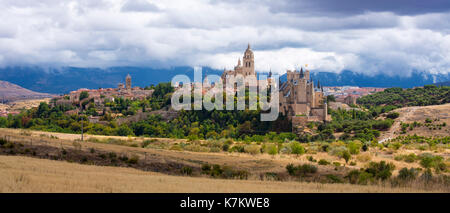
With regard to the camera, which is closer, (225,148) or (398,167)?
(398,167)

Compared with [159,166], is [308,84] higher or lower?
higher

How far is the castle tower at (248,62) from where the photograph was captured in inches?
4786

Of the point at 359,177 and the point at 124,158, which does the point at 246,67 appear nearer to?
the point at 124,158

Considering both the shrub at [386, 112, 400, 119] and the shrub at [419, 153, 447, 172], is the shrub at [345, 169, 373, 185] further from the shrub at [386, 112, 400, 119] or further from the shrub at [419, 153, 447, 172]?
the shrub at [386, 112, 400, 119]

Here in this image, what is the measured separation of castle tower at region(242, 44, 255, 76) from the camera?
12157 cm

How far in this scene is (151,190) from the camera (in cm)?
1588

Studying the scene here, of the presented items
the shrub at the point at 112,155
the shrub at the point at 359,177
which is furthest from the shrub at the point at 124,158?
the shrub at the point at 359,177

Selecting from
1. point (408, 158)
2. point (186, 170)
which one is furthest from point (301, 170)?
point (408, 158)

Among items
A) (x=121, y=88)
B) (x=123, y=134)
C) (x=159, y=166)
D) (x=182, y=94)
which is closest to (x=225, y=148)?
(x=159, y=166)

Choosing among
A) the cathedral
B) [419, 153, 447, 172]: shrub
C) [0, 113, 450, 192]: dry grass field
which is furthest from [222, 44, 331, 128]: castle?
[0, 113, 450, 192]: dry grass field

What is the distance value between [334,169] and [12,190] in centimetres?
1772

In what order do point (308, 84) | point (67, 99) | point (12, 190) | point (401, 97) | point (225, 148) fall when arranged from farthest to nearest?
1. point (67, 99)
2. point (401, 97)
3. point (308, 84)
4. point (225, 148)
5. point (12, 190)

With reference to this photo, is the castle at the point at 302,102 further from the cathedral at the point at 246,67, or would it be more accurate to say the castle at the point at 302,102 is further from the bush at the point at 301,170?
the bush at the point at 301,170

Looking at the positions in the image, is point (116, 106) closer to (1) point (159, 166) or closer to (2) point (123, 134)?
(2) point (123, 134)
